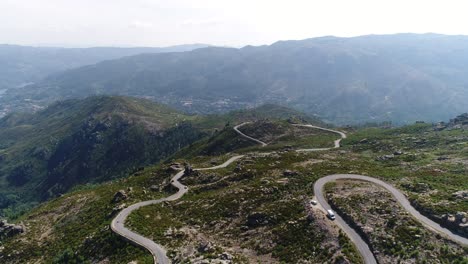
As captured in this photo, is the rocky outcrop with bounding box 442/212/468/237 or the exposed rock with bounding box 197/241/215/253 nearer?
the rocky outcrop with bounding box 442/212/468/237

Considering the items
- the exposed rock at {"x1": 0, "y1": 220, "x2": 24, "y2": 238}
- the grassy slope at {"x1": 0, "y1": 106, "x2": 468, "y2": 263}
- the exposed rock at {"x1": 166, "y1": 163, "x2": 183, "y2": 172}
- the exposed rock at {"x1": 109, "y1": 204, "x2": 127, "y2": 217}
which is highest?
the grassy slope at {"x1": 0, "y1": 106, "x2": 468, "y2": 263}

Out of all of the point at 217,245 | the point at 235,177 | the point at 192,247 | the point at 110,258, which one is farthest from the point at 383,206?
the point at 110,258

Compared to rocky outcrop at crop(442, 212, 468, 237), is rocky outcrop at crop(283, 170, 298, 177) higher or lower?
lower

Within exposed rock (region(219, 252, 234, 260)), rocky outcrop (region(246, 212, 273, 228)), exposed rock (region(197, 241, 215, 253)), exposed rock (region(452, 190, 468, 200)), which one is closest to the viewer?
exposed rock (region(219, 252, 234, 260))

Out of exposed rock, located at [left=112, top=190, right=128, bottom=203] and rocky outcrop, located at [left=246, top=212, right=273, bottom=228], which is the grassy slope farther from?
exposed rock, located at [left=112, top=190, right=128, bottom=203]

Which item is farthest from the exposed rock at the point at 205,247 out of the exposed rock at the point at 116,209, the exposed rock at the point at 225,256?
the exposed rock at the point at 116,209

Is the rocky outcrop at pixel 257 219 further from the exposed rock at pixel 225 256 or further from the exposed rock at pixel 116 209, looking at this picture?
the exposed rock at pixel 116 209

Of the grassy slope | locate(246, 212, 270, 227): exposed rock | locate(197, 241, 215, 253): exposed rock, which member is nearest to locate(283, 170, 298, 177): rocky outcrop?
the grassy slope

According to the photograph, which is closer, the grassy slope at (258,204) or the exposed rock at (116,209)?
the grassy slope at (258,204)

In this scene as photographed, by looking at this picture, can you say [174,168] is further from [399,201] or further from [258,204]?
[399,201]
